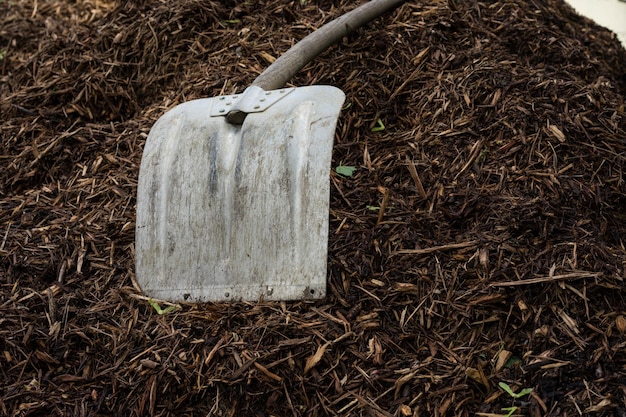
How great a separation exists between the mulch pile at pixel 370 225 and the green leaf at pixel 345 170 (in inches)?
1.3

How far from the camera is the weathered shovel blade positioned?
Answer: 252 cm

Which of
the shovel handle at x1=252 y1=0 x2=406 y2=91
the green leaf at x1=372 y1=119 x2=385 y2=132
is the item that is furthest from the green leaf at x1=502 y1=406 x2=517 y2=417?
the shovel handle at x1=252 y1=0 x2=406 y2=91

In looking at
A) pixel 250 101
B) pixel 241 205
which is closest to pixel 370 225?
pixel 241 205

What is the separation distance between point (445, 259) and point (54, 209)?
171 cm

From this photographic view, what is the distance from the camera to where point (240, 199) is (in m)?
2.67

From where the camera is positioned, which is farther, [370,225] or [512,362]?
[370,225]

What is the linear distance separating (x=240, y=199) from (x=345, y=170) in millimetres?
535

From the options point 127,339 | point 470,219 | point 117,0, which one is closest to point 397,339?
point 470,219

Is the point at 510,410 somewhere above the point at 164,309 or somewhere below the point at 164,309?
above

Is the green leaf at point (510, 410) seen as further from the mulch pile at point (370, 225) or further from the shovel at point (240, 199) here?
the shovel at point (240, 199)

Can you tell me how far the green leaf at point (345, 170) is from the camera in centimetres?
297

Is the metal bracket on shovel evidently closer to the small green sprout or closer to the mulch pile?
the mulch pile

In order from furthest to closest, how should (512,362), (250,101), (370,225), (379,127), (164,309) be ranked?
(379,127)
(250,101)
(370,225)
(164,309)
(512,362)

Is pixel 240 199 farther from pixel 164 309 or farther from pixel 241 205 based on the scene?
pixel 164 309
